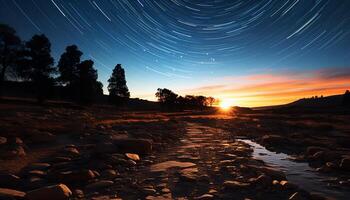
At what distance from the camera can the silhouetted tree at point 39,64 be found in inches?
1709

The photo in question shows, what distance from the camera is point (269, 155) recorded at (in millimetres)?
17344

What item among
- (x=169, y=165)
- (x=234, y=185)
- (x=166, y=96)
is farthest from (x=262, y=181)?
(x=166, y=96)

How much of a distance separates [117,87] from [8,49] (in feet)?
102

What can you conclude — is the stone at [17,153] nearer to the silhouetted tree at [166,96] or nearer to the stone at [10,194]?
the stone at [10,194]

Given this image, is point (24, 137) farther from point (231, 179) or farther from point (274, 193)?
point (274, 193)

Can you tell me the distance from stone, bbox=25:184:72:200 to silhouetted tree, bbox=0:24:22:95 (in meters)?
40.5

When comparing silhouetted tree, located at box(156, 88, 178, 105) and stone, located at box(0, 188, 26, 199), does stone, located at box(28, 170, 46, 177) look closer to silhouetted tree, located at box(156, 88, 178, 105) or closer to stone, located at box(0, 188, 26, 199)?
stone, located at box(0, 188, 26, 199)

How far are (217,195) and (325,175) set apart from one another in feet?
18.0

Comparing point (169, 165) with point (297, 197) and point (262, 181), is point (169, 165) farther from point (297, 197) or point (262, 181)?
point (297, 197)

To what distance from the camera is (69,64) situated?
180ft

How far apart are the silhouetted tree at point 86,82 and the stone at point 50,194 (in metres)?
49.5

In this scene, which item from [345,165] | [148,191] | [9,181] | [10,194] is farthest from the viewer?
[345,165]

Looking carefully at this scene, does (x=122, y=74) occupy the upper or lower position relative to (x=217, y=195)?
upper

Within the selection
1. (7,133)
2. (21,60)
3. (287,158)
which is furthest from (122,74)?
(287,158)
